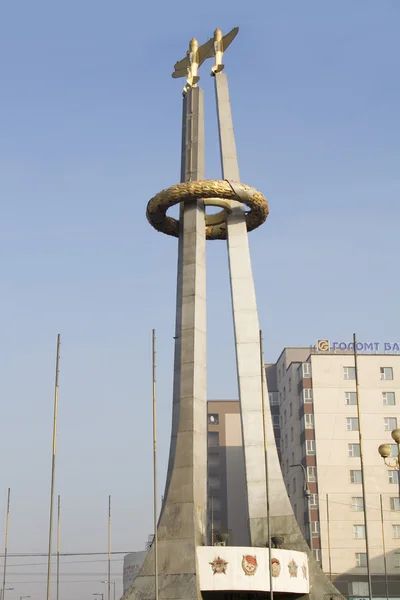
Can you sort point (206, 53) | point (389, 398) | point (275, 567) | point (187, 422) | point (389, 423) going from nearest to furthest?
point (275, 567) → point (187, 422) → point (206, 53) → point (389, 423) → point (389, 398)

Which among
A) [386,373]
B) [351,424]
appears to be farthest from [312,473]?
[386,373]

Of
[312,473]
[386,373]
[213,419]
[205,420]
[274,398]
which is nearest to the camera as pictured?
[205,420]

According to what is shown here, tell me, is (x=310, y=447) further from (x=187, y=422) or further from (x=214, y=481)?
(x=187, y=422)

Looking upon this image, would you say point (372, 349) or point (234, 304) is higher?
point (372, 349)

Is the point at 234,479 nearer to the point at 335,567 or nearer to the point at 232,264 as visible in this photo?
the point at 335,567

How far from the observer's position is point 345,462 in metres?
77.9

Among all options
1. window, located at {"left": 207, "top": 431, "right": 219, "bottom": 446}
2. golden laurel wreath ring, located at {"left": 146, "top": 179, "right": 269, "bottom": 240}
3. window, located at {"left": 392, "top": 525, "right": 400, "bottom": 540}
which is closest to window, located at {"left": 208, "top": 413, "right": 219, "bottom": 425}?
window, located at {"left": 207, "top": 431, "right": 219, "bottom": 446}

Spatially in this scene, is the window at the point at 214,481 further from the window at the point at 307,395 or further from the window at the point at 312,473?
the window at the point at 307,395

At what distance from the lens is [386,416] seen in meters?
79.6

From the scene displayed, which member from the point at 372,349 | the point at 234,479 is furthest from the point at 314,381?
the point at 234,479

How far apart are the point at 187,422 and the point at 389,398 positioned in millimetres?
47278

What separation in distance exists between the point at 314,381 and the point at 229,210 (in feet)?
133

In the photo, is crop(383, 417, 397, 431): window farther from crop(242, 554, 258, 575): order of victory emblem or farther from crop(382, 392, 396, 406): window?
crop(242, 554, 258, 575): order of victory emblem

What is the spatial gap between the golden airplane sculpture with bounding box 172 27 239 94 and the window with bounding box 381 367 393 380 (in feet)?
141
